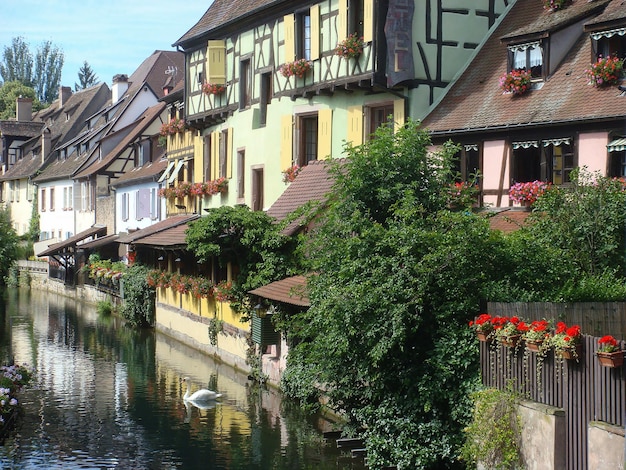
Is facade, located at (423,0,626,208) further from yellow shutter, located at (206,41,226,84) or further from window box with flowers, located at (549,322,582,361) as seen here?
yellow shutter, located at (206,41,226,84)

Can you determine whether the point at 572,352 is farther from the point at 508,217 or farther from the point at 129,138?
the point at 129,138

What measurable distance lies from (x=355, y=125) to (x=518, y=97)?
4.14 m

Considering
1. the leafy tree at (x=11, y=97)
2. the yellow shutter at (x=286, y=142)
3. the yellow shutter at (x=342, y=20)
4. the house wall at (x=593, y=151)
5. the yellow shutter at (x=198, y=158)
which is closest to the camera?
the house wall at (x=593, y=151)

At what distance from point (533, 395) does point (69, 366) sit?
603 inches

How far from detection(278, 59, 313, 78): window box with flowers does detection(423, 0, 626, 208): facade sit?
3.73 m

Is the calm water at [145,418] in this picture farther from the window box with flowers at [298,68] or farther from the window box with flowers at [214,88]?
the window box with flowers at [214,88]

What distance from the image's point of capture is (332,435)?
50.0 feet

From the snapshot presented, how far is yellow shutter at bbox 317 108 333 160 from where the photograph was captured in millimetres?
22317

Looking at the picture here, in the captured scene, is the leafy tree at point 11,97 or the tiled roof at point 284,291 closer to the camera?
the tiled roof at point 284,291

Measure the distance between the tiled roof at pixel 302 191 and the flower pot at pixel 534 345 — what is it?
31.2ft

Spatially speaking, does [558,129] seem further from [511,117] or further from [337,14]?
[337,14]

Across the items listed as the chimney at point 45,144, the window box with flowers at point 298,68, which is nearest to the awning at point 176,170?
the window box with flowers at point 298,68

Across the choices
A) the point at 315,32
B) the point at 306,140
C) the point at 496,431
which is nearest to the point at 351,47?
the point at 315,32

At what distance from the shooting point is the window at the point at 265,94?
82.7 ft
